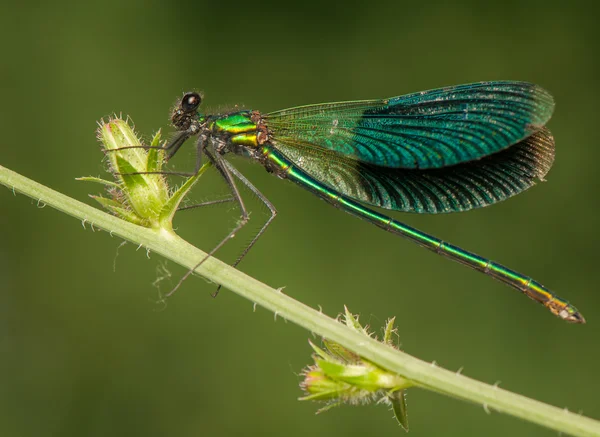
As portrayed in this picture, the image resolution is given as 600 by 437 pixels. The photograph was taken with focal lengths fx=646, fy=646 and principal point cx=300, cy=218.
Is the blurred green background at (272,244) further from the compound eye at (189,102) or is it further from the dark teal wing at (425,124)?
the dark teal wing at (425,124)

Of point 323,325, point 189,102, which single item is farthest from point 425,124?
point 323,325

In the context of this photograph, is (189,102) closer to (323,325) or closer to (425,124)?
(425,124)

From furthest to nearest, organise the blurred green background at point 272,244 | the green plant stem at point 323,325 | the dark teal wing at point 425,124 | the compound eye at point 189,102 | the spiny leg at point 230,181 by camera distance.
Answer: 1. the blurred green background at point 272,244
2. the compound eye at point 189,102
3. the spiny leg at point 230,181
4. the dark teal wing at point 425,124
5. the green plant stem at point 323,325

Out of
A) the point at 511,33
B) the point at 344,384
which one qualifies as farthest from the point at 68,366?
the point at 511,33

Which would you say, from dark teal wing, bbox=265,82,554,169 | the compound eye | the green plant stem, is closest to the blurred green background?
the compound eye

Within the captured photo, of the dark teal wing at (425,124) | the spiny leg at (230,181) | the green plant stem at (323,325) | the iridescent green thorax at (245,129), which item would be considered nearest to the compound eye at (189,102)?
the iridescent green thorax at (245,129)

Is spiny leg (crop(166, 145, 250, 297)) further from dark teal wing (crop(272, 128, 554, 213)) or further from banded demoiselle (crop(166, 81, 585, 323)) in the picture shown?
dark teal wing (crop(272, 128, 554, 213))

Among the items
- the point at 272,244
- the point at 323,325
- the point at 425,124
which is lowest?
the point at 323,325

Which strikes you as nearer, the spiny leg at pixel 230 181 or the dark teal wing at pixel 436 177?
the dark teal wing at pixel 436 177
